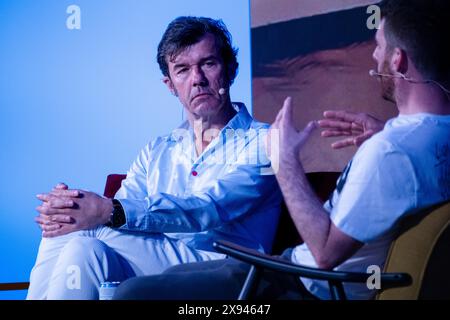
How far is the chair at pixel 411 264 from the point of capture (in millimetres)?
1456

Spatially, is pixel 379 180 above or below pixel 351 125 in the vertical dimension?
below

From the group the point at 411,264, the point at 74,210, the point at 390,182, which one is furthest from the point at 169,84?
the point at 411,264

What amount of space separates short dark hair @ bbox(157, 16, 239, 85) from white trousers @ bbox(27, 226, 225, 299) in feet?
2.22

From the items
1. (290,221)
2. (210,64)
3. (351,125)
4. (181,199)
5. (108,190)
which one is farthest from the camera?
(108,190)

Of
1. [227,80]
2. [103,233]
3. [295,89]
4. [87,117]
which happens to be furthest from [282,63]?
[103,233]

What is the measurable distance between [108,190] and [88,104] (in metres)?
0.35

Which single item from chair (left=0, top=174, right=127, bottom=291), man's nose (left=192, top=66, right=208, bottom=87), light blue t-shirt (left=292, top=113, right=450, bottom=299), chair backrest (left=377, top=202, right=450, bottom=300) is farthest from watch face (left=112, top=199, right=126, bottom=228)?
chair backrest (left=377, top=202, right=450, bottom=300)

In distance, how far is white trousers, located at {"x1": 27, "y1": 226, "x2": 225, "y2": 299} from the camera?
197 cm

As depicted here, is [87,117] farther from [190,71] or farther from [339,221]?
[339,221]

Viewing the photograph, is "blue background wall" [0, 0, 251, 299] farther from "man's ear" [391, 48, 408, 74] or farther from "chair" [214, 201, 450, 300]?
"chair" [214, 201, 450, 300]

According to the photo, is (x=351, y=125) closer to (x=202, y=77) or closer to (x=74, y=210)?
(x=202, y=77)

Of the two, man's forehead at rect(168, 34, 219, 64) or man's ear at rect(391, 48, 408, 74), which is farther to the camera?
man's forehead at rect(168, 34, 219, 64)

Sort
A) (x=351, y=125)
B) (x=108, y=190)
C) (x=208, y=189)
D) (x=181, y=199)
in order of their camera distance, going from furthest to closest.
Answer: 1. (x=108, y=190)
2. (x=208, y=189)
3. (x=181, y=199)
4. (x=351, y=125)

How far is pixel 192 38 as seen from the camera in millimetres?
2365
